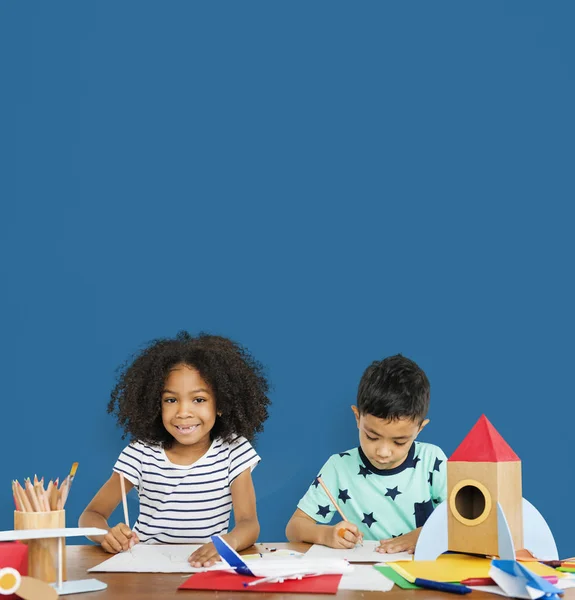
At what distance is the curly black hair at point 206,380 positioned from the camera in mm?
1624

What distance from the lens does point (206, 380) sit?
1623 millimetres

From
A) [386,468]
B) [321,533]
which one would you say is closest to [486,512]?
A: [321,533]

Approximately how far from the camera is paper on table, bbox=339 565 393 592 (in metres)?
0.95

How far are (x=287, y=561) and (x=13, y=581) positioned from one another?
1.18 ft

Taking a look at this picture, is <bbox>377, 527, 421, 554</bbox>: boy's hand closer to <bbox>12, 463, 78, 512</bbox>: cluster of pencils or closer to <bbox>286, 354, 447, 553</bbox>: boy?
<bbox>286, 354, 447, 553</bbox>: boy

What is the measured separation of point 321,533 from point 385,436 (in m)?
0.26

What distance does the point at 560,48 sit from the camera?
2031 millimetres

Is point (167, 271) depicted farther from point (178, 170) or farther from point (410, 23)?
point (410, 23)

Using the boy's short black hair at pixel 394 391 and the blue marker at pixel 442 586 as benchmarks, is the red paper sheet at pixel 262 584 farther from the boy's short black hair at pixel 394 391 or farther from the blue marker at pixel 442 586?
the boy's short black hair at pixel 394 391

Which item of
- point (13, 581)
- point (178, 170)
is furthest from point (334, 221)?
point (13, 581)

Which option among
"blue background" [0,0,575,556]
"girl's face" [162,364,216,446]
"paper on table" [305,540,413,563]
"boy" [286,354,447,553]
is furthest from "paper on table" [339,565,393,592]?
"blue background" [0,0,575,556]

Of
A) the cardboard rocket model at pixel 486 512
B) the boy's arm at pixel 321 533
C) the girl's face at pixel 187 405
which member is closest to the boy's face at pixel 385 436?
the boy's arm at pixel 321 533

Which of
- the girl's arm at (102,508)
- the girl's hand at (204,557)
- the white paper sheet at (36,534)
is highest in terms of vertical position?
the white paper sheet at (36,534)

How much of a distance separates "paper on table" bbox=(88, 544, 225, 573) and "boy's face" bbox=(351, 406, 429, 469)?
0.42m
